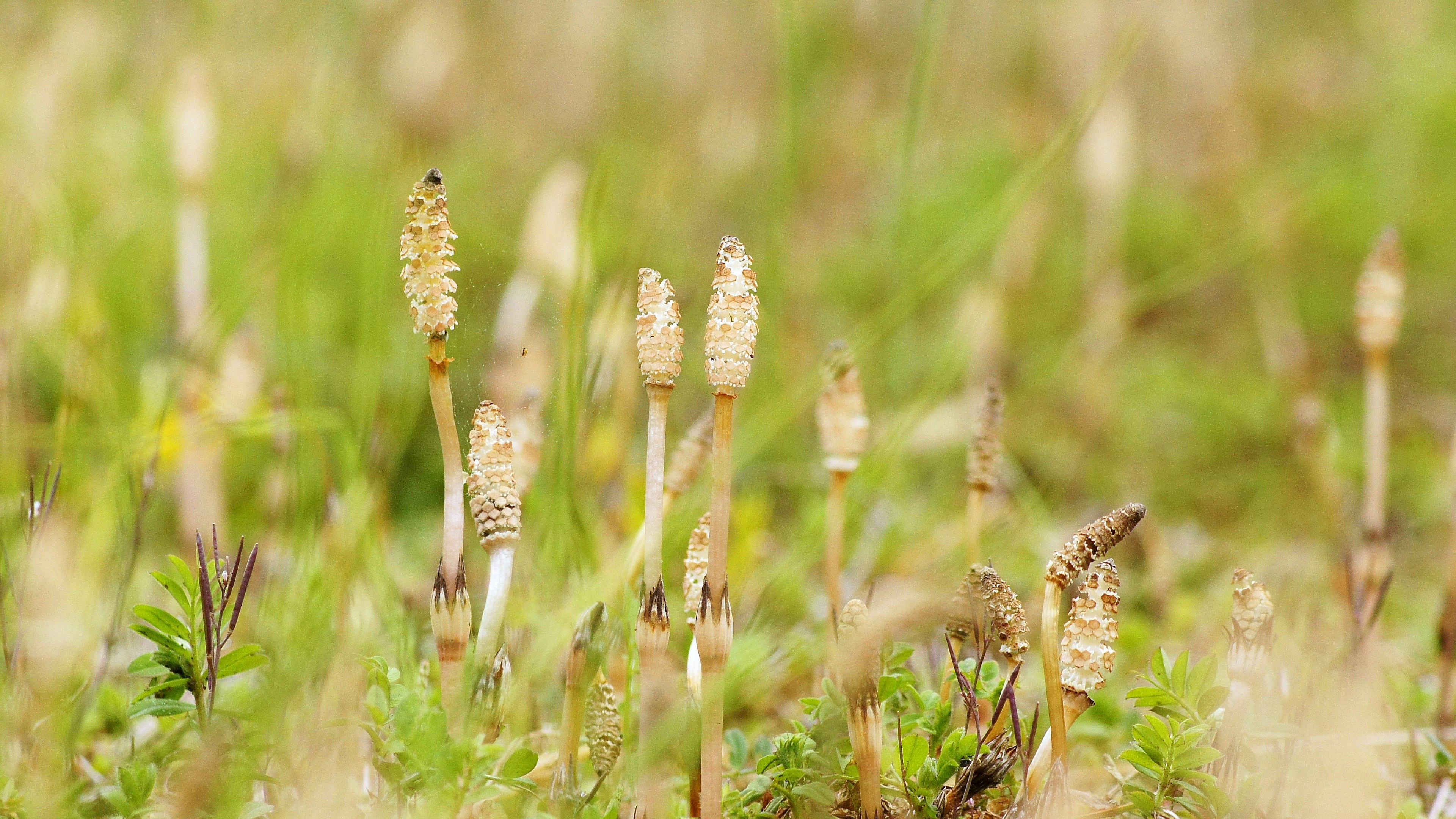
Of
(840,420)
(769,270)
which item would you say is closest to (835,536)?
(840,420)

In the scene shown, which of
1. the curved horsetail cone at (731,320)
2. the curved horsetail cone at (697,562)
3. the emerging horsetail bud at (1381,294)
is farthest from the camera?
the emerging horsetail bud at (1381,294)

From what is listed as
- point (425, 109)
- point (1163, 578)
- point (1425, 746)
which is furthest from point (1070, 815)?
point (425, 109)

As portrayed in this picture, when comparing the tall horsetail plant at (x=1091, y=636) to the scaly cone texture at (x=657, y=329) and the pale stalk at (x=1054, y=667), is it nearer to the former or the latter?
the pale stalk at (x=1054, y=667)

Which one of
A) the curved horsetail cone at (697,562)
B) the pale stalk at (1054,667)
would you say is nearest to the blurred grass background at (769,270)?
the curved horsetail cone at (697,562)

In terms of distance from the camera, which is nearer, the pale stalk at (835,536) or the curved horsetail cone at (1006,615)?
the curved horsetail cone at (1006,615)

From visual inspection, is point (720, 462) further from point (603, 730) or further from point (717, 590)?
point (603, 730)

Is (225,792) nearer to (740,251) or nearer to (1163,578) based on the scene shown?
(740,251)
